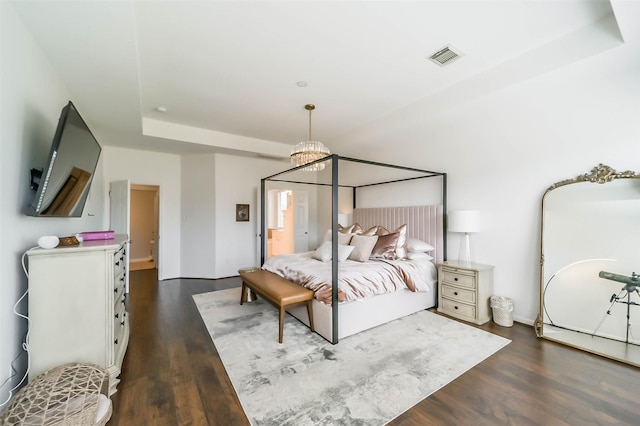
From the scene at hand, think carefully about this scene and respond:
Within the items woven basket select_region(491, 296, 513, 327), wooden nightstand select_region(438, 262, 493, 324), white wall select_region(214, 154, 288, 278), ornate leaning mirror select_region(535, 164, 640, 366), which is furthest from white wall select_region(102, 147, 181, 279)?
ornate leaning mirror select_region(535, 164, 640, 366)

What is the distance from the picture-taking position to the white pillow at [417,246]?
13.3 ft

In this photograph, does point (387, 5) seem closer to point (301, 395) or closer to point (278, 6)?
point (278, 6)

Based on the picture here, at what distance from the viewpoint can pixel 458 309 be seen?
345cm

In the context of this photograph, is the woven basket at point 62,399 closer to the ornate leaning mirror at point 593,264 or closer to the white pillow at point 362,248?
the white pillow at point 362,248

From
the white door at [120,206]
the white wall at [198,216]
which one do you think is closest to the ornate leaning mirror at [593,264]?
the white wall at [198,216]

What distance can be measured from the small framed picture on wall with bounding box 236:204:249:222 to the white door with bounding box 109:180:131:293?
2004 millimetres

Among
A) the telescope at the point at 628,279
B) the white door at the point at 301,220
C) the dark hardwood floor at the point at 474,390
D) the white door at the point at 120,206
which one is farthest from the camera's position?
the white door at the point at 301,220

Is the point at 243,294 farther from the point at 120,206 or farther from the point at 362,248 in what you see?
the point at 120,206

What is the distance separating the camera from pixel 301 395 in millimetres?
1957

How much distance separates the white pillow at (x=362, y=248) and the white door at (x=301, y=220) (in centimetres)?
260

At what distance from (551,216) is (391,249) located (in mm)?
1937

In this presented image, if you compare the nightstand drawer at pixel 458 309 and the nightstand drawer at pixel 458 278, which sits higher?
the nightstand drawer at pixel 458 278

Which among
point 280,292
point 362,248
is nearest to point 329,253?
point 362,248

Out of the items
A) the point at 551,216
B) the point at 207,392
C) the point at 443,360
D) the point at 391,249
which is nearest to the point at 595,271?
the point at 551,216
